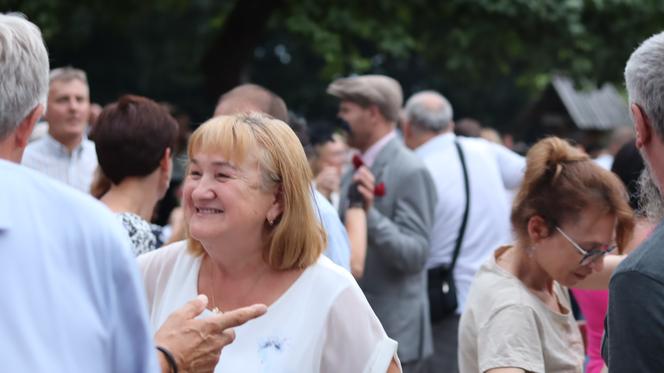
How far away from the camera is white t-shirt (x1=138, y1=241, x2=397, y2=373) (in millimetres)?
3178

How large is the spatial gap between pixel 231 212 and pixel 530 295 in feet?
3.80

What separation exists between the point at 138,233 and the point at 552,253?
1680 millimetres

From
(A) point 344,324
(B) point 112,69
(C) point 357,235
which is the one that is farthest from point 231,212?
(B) point 112,69

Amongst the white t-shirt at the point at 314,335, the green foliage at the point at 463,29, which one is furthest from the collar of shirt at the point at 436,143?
the green foliage at the point at 463,29

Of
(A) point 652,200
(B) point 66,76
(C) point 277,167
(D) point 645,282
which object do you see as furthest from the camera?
(B) point 66,76

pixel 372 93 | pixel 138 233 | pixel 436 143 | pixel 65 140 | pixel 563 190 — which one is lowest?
pixel 65 140

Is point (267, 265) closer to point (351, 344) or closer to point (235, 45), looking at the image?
point (351, 344)

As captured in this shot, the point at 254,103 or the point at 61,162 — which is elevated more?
the point at 254,103

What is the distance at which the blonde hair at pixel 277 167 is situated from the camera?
3.32 meters

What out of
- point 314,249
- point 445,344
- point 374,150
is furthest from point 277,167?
point 445,344

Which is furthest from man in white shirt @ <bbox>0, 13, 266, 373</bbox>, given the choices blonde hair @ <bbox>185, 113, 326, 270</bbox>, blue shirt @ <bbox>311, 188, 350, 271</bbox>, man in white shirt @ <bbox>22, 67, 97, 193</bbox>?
man in white shirt @ <bbox>22, 67, 97, 193</bbox>

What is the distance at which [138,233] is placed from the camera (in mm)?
4445

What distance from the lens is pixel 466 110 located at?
112ft

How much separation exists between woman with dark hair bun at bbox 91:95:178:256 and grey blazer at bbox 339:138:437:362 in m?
1.58
